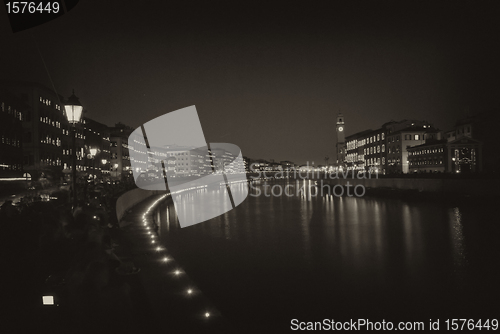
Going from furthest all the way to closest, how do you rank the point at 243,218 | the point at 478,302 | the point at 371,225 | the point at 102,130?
the point at 102,130, the point at 243,218, the point at 371,225, the point at 478,302

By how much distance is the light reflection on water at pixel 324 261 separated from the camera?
9844mm

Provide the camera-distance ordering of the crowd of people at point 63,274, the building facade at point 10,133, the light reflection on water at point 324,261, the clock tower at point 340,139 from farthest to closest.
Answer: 1. the clock tower at point 340,139
2. the building facade at point 10,133
3. the light reflection on water at point 324,261
4. the crowd of people at point 63,274

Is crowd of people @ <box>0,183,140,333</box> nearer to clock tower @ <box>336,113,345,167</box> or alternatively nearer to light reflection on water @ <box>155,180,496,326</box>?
light reflection on water @ <box>155,180,496,326</box>

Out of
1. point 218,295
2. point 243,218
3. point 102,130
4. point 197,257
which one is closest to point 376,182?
point 243,218

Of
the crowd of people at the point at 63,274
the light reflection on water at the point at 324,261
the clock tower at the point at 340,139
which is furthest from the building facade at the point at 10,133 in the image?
the clock tower at the point at 340,139

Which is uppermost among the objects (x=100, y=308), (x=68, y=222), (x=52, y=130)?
(x=52, y=130)

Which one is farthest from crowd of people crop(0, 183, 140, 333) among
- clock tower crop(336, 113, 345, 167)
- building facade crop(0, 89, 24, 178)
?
clock tower crop(336, 113, 345, 167)

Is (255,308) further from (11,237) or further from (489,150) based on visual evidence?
(489,150)

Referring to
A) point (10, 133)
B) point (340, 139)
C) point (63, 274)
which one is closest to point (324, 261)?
point (63, 274)

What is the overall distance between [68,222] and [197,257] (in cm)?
684

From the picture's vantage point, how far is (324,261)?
14.4 metres

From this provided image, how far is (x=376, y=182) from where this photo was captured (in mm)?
61969

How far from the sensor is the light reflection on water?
9844mm

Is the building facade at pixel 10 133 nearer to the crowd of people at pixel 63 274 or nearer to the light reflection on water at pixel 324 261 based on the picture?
the light reflection on water at pixel 324 261
